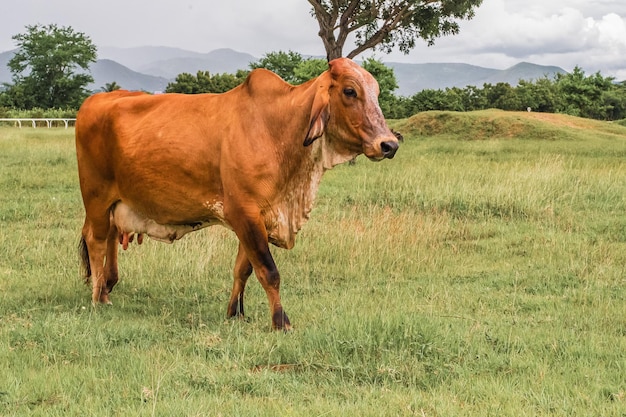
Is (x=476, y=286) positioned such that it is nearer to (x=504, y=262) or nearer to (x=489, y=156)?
(x=504, y=262)

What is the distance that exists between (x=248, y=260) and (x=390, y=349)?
68.3 inches

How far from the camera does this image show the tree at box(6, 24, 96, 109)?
212 feet

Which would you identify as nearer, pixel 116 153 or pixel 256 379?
pixel 256 379

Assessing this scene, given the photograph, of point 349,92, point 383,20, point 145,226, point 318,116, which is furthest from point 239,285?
point 383,20

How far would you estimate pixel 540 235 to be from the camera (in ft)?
32.8

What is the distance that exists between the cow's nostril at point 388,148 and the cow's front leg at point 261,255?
3.63ft

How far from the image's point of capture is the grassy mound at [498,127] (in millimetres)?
25891

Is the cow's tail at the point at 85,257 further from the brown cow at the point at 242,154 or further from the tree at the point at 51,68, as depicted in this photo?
the tree at the point at 51,68

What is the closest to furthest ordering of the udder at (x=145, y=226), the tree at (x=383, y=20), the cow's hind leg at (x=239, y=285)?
the cow's hind leg at (x=239, y=285) → the udder at (x=145, y=226) → the tree at (x=383, y=20)

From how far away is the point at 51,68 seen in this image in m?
65.9

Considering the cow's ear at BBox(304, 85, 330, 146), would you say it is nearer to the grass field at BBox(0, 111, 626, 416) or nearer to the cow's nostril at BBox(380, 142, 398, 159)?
the cow's nostril at BBox(380, 142, 398, 159)

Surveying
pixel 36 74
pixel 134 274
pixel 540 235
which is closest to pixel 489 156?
pixel 540 235

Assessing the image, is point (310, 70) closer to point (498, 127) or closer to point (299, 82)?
point (299, 82)

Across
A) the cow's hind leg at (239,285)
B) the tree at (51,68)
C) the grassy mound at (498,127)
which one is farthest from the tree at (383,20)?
the tree at (51,68)
